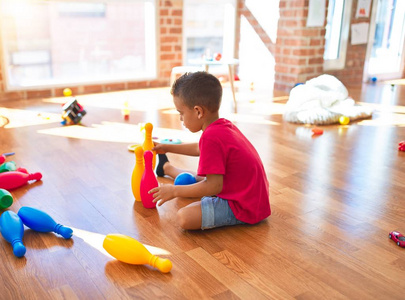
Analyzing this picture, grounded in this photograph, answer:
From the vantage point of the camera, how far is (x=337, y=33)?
3.97 metres

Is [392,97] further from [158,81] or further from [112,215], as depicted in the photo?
[112,215]

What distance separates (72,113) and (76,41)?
4.24 ft

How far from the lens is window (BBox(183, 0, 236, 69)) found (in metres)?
3.99

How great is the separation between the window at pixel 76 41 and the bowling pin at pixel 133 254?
254 centimetres

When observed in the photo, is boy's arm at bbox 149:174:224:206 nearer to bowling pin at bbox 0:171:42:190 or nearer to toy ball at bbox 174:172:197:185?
toy ball at bbox 174:172:197:185

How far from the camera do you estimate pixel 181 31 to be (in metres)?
3.86

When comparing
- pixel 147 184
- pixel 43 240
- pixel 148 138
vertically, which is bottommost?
pixel 43 240

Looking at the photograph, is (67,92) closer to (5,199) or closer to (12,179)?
(12,179)

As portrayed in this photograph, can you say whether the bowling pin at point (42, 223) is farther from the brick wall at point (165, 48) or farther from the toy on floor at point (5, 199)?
the brick wall at point (165, 48)

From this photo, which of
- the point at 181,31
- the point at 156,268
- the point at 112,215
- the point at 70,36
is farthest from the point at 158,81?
the point at 156,268

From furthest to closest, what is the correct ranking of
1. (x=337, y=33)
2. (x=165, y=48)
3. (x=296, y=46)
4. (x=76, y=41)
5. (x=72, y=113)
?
1. (x=337, y=33)
2. (x=165, y=48)
3. (x=296, y=46)
4. (x=76, y=41)
5. (x=72, y=113)

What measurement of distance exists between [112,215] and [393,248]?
0.88 meters

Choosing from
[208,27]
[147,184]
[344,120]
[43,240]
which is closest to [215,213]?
[147,184]

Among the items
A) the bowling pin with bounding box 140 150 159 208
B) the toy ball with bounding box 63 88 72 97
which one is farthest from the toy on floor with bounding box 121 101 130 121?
the bowling pin with bounding box 140 150 159 208
